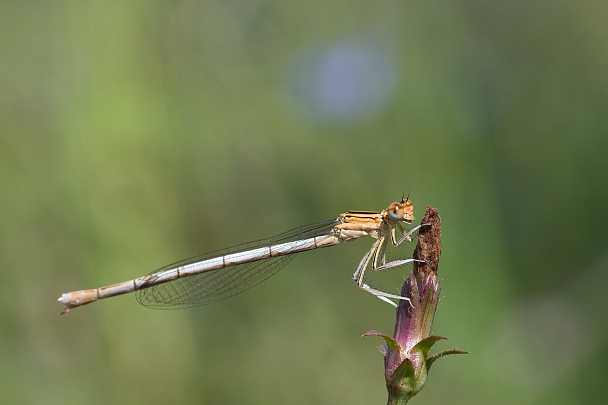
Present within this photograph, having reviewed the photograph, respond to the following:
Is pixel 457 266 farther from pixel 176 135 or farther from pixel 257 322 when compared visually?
pixel 176 135

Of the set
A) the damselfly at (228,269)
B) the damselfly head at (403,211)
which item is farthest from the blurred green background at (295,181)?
the damselfly head at (403,211)

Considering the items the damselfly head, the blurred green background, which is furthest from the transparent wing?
the damselfly head

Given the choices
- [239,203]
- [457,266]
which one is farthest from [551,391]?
[239,203]

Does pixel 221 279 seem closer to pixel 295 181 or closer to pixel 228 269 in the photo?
pixel 228 269

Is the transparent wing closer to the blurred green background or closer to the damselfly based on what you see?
the damselfly

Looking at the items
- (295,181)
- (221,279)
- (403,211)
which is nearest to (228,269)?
(221,279)

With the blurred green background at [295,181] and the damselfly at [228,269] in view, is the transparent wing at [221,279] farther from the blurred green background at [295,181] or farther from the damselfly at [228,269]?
the blurred green background at [295,181]
